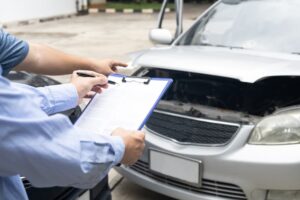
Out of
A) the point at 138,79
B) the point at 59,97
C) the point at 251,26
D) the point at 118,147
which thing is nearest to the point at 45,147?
the point at 118,147

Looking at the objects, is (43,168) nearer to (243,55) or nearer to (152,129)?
(152,129)

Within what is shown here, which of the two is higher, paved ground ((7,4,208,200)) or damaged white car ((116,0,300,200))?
damaged white car ((116,0,300,200))

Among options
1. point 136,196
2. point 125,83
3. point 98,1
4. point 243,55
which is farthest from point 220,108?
point 98,1

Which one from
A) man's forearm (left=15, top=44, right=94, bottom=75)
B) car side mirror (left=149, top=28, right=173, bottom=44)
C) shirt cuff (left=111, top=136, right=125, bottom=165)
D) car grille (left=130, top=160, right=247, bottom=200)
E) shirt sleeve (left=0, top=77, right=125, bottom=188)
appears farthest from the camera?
car side mirror (left=149, top=28, right=173, bottom=44)

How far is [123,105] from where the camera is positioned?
1.60 m

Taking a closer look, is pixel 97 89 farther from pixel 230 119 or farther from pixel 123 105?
pixel 230 119

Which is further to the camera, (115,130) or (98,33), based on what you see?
(98,33)

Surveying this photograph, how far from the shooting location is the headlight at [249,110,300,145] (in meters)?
2.51

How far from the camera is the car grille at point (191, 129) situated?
103 inches

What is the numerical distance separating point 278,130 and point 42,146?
5.56ft

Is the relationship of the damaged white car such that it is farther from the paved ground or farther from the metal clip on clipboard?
the paved ground

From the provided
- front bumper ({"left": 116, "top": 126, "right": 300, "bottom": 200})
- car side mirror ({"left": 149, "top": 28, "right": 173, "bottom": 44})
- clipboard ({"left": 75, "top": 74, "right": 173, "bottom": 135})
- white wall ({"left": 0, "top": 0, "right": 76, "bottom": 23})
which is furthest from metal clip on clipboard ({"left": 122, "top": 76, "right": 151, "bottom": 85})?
white wall ({"left": 0, "top": 0, "right": 76, "bottom": 23})

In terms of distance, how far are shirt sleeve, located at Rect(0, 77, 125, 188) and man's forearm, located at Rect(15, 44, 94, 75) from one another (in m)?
0.79

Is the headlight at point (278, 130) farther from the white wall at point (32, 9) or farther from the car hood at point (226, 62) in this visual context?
the white wall at point (32, 9)
